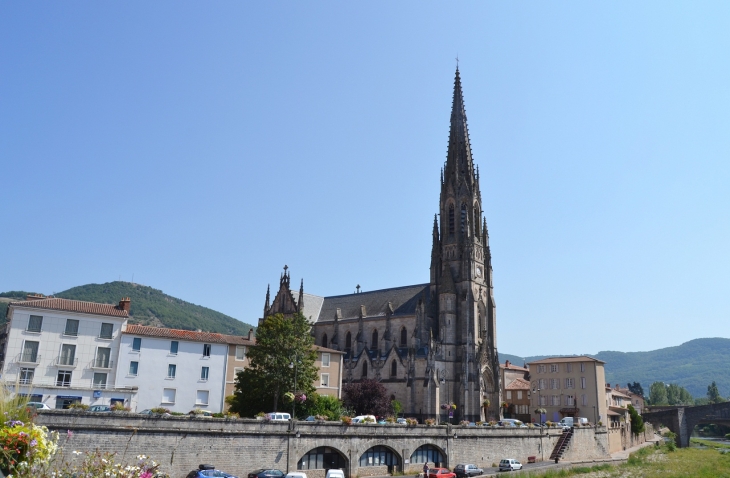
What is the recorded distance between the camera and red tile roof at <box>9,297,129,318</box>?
43438 mm

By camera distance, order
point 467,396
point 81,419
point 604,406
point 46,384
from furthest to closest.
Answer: point 604,406 → point 467,396 → point 46,384 → point 81,419

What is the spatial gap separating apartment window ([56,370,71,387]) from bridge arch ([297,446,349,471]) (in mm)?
18146

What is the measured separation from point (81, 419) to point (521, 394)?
7314 cm

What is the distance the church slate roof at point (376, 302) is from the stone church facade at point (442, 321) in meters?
0.19

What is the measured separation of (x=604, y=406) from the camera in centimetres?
8056

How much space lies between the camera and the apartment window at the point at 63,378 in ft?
142

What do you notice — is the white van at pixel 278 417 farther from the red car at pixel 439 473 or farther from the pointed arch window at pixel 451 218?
the pointed arch window at pixel 451 218

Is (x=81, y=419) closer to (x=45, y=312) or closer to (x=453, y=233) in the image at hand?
(x=45, y=312)

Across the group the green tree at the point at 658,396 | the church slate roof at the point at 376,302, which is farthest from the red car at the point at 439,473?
the green tree at the point at 658,396

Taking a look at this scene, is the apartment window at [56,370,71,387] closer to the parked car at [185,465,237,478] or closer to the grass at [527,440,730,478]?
the parked car at [185,465,237,478]

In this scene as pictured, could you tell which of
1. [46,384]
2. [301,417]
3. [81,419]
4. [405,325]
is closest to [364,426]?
[301,417]

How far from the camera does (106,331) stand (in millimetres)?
45594

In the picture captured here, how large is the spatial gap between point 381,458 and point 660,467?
1297 inches

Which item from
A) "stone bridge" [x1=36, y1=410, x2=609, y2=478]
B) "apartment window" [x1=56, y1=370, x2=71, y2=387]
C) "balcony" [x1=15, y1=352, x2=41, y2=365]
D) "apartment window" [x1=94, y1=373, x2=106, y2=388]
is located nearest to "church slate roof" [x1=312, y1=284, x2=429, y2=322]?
"stone bridge" [x1=36, y1=410, x2=609, y2=478]
